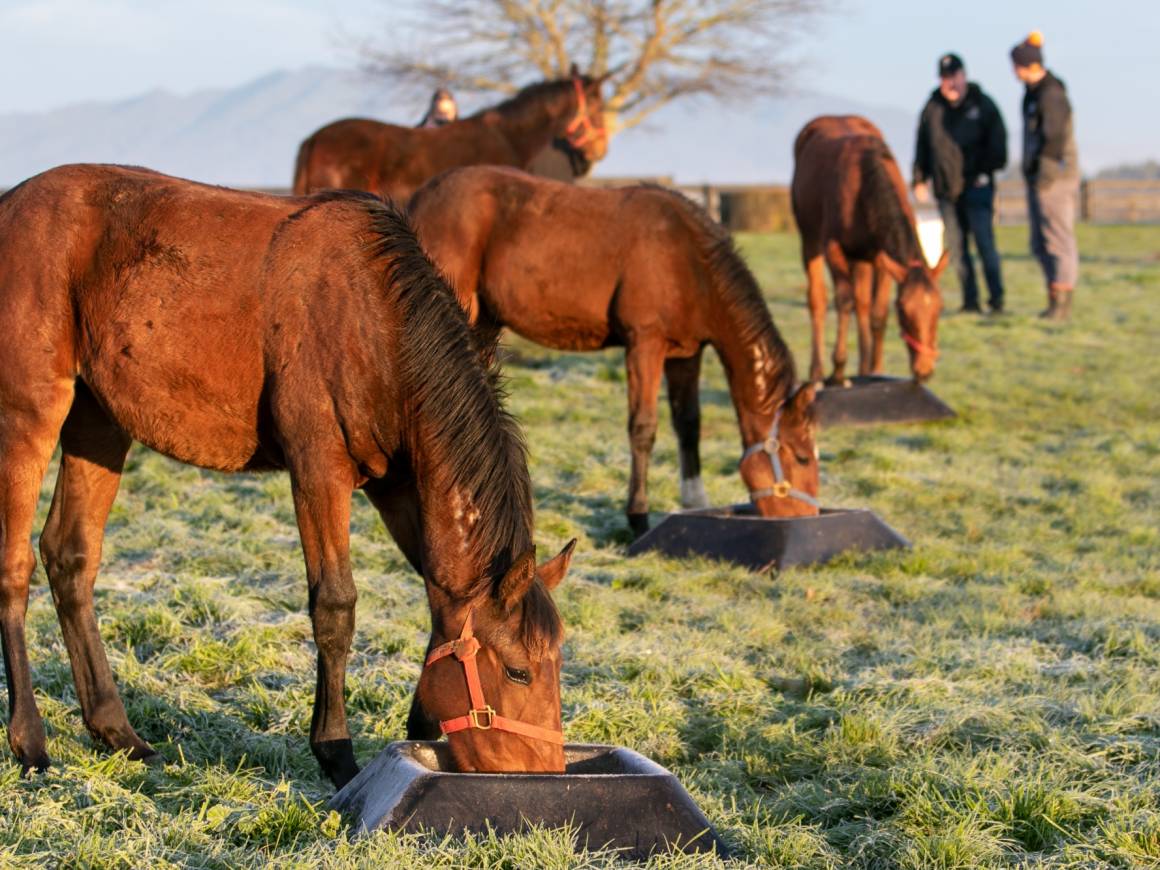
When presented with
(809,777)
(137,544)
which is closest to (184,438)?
(809,777)

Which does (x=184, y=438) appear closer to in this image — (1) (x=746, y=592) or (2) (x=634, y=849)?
(2) (x=634, y=849)

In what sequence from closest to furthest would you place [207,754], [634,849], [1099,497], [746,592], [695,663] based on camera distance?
1. [634,849]
2. [207,754]
3. [695,663]
4. [746,592]
5. [1099,497]

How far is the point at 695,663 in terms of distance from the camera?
207 inches

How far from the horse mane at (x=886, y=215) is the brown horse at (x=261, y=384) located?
22.6ft

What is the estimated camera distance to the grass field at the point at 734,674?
11.8 ft

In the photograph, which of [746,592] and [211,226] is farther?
[746,592]

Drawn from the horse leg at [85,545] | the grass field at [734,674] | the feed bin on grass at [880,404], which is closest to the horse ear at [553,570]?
the grass field at [734,674]

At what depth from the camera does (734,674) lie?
5.11 meters

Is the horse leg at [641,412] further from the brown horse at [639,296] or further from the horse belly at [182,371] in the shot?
the horse belly at [182,371]

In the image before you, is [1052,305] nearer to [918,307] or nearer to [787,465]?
[918,307]

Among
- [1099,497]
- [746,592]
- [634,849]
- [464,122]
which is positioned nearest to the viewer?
[634,849]

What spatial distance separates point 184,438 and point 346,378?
2.07 ft

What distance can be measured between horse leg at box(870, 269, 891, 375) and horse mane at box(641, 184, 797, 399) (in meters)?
4.06

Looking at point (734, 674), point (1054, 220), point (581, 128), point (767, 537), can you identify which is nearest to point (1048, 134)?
Answer: point (1054, 220)
